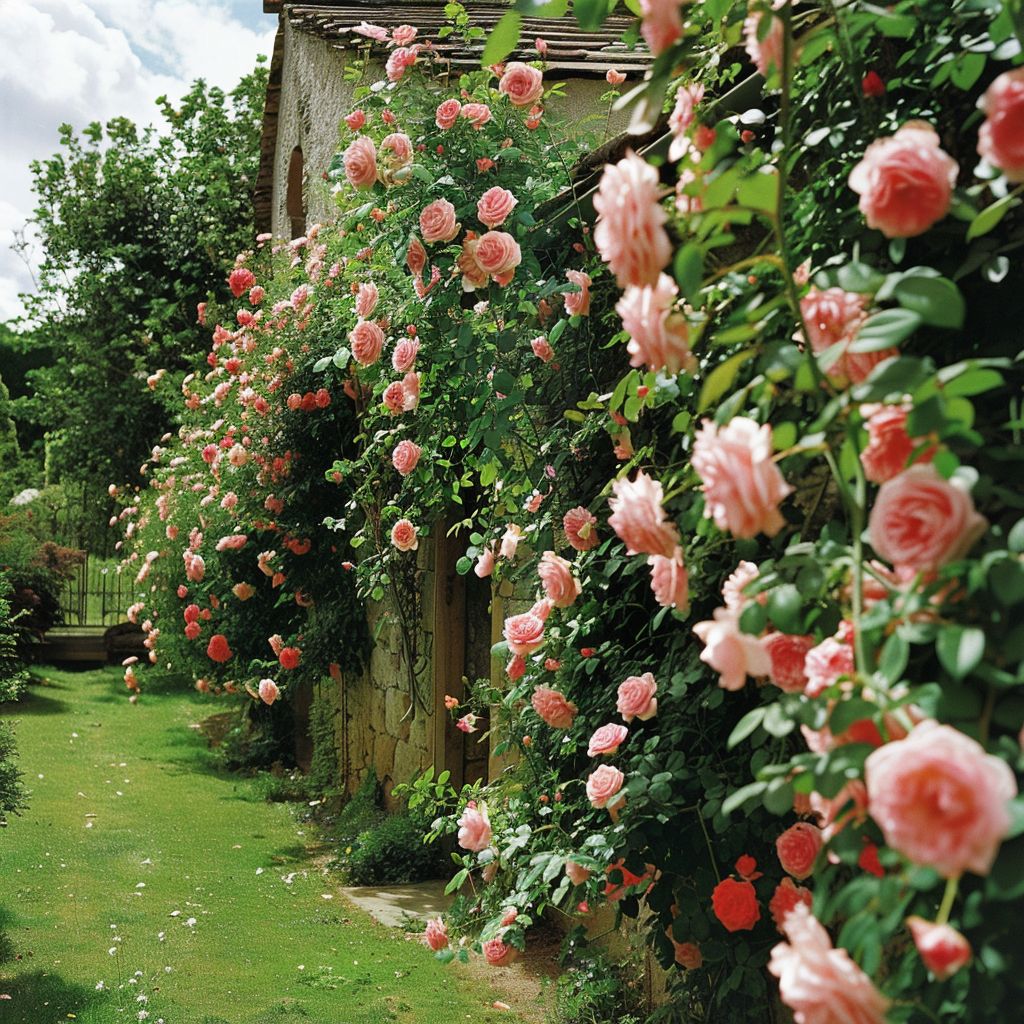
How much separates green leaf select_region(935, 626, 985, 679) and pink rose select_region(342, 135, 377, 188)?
280 cm

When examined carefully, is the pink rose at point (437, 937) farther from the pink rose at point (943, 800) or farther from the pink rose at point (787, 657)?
the pink rose at point (943, 800)

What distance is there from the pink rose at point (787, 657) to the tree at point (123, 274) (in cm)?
1483

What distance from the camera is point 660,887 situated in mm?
2645

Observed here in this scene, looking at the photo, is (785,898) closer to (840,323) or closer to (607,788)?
(607,788)

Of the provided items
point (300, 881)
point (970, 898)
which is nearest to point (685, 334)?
point (970, 898)

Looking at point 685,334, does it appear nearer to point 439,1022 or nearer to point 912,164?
point 912,164

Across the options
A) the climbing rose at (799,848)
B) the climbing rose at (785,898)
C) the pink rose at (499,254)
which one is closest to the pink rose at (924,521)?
the climbing rose at (799,848)

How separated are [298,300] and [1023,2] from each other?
552 centimetres

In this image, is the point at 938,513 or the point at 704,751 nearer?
the point at 938,513

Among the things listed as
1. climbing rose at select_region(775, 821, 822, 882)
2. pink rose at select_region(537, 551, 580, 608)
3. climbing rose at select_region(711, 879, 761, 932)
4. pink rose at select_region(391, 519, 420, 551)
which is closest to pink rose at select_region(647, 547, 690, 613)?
climbing rose at select_region(775, 821, 822, 882)

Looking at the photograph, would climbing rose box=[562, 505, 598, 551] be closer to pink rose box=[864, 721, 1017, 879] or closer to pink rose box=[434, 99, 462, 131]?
pink rose box=[434, 99, 462, 131]

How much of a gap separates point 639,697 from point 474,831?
851 mm

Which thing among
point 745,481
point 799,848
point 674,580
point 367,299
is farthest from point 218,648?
point 745,481

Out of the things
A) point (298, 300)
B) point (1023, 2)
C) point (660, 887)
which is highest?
point (298, 300)
